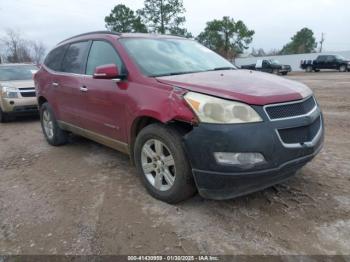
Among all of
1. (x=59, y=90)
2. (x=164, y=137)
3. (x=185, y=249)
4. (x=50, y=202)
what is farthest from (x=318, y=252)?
(x=59, y=90)

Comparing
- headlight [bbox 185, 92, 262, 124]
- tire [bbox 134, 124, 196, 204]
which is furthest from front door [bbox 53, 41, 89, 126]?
headlight [bbox 185, 92, 262, 124]

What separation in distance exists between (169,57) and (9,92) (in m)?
5.98

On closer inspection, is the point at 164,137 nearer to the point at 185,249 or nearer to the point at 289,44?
the point at 185,249

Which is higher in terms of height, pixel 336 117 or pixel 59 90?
pixel 59 90

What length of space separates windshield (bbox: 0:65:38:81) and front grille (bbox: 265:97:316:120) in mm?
8243

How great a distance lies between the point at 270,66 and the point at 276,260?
31832 millimetres

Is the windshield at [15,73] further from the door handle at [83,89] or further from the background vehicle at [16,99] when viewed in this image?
Answer: the door handle at [83,89]

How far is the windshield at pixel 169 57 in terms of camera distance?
3.71m

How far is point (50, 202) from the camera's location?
3596 mm

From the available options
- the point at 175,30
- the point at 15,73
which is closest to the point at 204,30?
the point at 175,30

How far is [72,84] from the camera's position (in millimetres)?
4754

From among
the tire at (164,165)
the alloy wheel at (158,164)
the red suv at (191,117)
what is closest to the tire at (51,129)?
the red suv at (191,117)

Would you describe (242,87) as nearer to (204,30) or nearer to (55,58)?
(55,58)

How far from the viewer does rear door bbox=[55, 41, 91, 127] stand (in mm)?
4641
